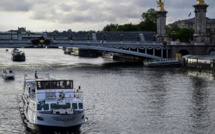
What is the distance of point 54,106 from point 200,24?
76.8 meters

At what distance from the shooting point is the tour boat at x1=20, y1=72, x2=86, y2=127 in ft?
113

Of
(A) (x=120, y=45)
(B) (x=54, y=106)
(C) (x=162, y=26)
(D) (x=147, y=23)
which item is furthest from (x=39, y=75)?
(D) (x=147, y=23)

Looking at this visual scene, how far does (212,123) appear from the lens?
38.6 metres

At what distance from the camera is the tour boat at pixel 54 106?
113 feet

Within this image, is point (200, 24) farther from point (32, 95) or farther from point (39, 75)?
point (32, 95)

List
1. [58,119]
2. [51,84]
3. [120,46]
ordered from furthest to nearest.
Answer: [120,46] < [51,84] < [58,119]

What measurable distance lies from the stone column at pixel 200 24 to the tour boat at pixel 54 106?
72558 millimetres

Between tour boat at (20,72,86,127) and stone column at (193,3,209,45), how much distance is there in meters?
72.6

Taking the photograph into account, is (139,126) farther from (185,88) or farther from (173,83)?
(173,83)

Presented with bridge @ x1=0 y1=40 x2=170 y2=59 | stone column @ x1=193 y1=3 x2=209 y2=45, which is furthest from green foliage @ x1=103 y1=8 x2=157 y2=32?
stone column @ x1=193 y1=3 x2=209 y2=45

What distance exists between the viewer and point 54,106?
3534 cm

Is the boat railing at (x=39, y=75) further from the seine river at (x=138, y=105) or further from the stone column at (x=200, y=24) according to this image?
the stone column at (x=200, y=24)

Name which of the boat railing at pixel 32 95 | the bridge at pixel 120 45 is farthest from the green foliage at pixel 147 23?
the boat railing at pixel 32 95

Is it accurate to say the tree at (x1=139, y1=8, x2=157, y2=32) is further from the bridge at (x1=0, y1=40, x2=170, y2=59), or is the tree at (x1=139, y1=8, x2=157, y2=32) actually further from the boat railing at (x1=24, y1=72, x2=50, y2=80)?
the boat railing at (x1=24, y1=72, x2=50, y2=80)
